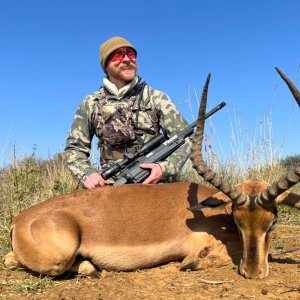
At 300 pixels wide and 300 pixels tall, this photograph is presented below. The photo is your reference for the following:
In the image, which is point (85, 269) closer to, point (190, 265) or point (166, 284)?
point (166, 284)

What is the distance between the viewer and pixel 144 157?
21.2 ft

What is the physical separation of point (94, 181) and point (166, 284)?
217cm

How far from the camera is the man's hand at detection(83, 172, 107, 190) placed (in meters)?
6.17

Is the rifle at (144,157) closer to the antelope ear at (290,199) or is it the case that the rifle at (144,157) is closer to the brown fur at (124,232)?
the brown fur at (124,232)

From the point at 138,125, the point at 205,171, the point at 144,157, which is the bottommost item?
the point at 205,171

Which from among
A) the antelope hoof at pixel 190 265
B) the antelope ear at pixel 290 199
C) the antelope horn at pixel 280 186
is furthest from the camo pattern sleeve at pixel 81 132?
the antelope horn at pixel 280 186

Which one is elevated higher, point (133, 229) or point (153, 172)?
point (153, 172)

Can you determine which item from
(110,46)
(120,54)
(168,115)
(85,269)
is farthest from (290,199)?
(110,46)

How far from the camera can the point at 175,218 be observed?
16.7 feet

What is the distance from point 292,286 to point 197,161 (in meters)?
1.40

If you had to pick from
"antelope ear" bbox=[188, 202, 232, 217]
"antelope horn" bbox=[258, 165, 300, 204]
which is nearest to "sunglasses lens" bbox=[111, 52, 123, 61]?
"antelope ear" bbox=[188, 202, 232, 217]

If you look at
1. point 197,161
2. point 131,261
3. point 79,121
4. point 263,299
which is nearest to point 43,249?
point 131,261

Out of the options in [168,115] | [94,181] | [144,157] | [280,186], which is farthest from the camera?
[168,115]

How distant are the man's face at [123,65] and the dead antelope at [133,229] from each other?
2.34 m
